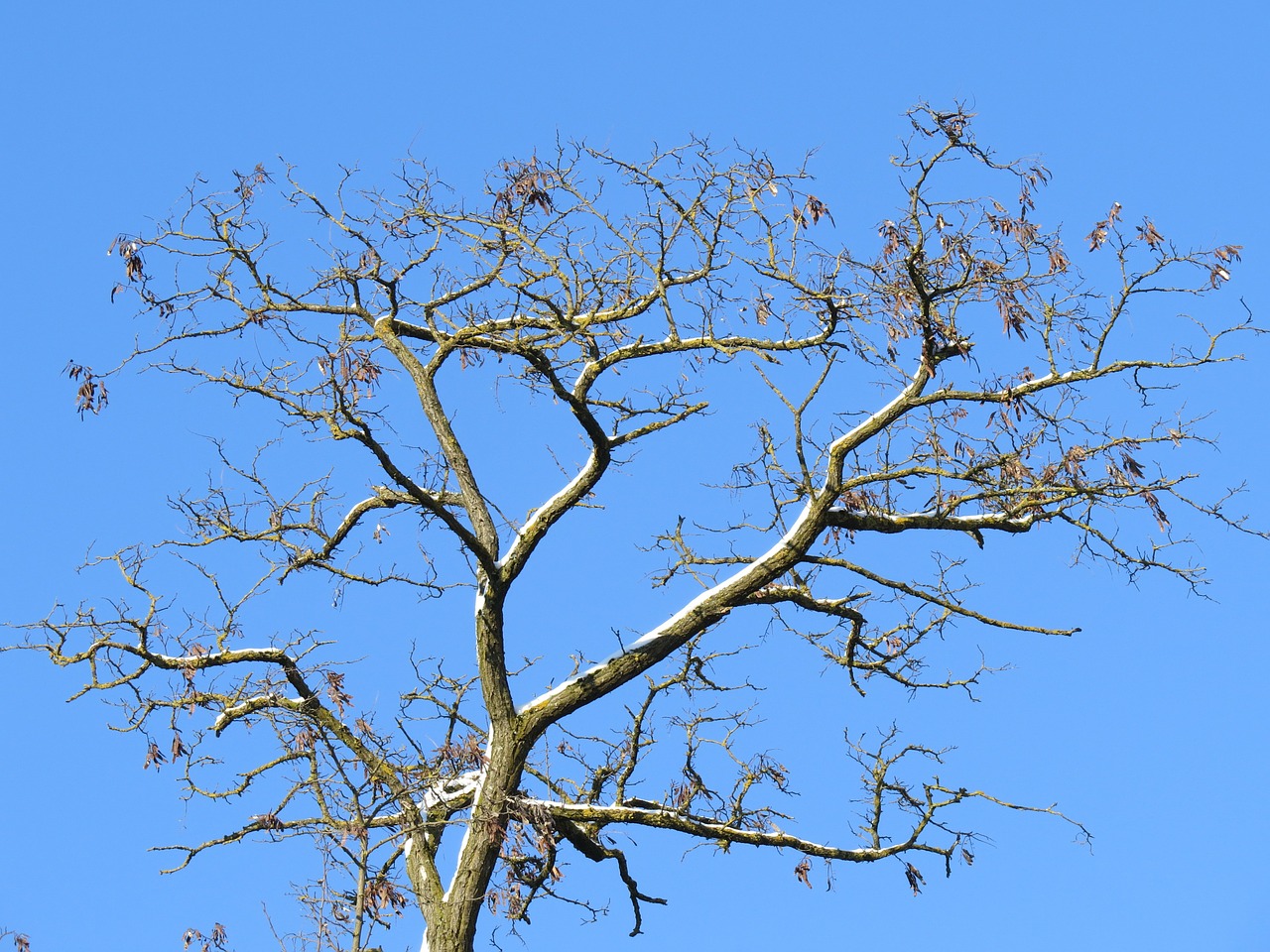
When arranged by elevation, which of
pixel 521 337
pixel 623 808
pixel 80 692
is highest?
pixel 521 337

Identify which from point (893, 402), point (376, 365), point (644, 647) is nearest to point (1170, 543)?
point (893, 402)

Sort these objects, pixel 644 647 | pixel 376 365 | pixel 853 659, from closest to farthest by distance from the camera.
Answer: pixel 376 365
pixel 644 647
pixel 853 659

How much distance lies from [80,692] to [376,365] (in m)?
3.16

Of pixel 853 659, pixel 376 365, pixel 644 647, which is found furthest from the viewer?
pixel 853 659

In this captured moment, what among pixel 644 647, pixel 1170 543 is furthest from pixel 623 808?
pixel 1170 543

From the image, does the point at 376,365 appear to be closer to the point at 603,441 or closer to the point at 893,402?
the point at 603,441

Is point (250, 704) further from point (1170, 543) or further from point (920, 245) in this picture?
point (1170, 543)

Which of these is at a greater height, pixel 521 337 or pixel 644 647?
pixel 521 337

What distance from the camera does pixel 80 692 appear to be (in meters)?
10.2

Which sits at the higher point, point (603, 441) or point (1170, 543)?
point (603, 441)

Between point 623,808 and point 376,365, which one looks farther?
point 623,808

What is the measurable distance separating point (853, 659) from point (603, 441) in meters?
2.81

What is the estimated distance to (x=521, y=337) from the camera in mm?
10078

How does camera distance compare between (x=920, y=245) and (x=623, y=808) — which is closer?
(x=920, y=245)
